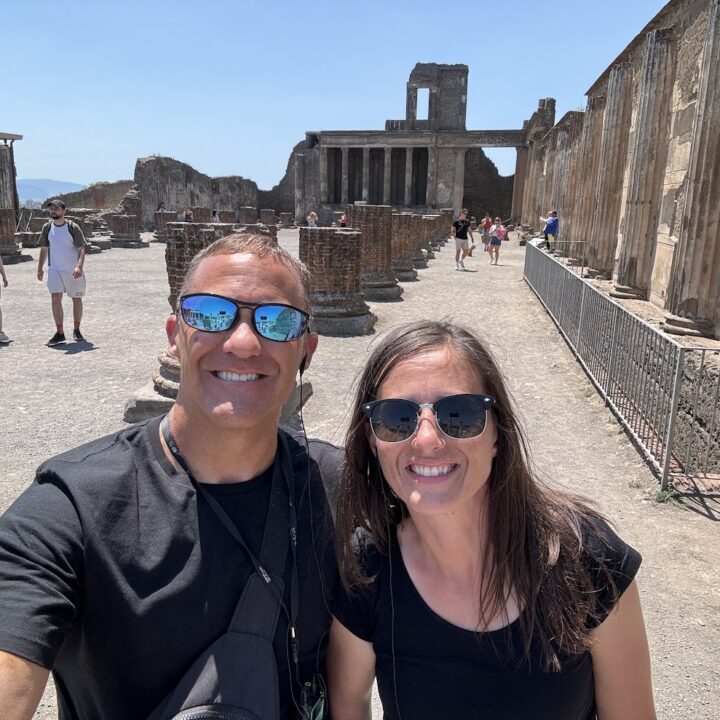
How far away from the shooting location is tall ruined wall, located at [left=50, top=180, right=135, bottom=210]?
43.1 meters

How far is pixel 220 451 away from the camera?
5.53 feet

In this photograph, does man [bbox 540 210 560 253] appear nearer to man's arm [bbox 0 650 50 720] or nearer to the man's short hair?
the man's short hair

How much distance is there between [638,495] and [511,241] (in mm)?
30106

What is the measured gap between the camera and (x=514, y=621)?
155cm

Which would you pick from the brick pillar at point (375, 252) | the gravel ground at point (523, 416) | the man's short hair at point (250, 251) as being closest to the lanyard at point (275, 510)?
the man's short hair at point (250, 251)

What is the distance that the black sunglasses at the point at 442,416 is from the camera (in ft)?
5.27

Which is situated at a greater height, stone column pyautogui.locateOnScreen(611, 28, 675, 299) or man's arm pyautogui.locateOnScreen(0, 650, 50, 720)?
stone column pyautogui.locateOnScreen(611, 28, 675, 299)

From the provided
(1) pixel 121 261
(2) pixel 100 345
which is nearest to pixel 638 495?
(2) pixel 100 345

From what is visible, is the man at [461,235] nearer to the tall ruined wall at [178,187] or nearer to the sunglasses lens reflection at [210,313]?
the sunglasses lens reflection at [210,313]

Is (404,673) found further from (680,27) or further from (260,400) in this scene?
(680,27)

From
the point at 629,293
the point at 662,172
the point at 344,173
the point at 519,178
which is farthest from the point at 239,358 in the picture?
the point at 344,173

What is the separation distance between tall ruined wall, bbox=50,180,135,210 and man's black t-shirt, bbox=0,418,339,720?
4547 cm

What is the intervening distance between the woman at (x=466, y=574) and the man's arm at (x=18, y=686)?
685 mm

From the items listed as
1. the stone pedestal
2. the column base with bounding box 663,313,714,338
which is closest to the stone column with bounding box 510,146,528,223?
the stone pedestal
